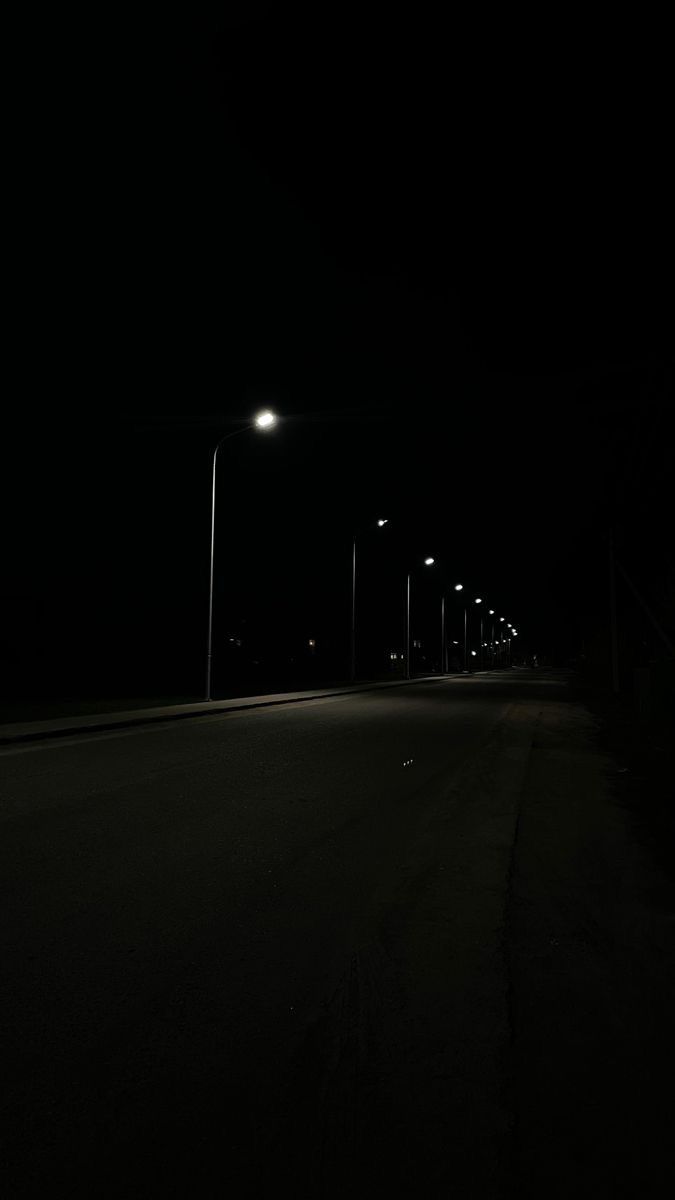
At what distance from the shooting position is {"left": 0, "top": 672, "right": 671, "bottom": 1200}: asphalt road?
2627 mm

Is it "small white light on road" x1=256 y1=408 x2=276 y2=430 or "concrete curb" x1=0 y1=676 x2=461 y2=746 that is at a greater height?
"small white light on road" x1=256 y1=408 x2=276 y2=430

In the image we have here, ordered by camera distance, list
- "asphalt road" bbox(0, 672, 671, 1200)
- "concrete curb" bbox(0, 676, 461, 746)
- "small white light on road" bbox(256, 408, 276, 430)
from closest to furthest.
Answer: "asphalt road" bbox(0, 672, 671, 1200), "concrete curb" bbox(0, 676, 461, 746), "small white light on road" bbox(256, 408, 276, 430)

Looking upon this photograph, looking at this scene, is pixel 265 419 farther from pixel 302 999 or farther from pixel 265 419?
pixel 302 999

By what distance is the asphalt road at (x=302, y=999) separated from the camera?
2627 mm

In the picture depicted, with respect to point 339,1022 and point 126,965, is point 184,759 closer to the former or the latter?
point 126,965

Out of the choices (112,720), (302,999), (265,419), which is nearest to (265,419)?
(265,419)

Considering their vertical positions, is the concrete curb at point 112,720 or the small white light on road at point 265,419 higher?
the small white light on road at point 265,419

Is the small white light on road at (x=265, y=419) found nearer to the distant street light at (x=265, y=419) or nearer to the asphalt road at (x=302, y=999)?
the distant street light at (x=265, y=419)

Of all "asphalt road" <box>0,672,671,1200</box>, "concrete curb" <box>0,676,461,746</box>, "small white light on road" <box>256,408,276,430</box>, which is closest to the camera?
"asphalt road" <box>0,672,671,1200</box>

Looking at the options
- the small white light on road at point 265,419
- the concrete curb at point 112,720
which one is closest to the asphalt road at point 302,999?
the concrete curb at point 112,720

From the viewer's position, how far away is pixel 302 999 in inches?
152

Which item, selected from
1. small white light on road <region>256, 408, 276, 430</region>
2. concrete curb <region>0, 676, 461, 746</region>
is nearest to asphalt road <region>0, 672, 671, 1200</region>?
concrete curb <region>0, 676, 461, 746</region>

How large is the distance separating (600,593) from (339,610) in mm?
59772

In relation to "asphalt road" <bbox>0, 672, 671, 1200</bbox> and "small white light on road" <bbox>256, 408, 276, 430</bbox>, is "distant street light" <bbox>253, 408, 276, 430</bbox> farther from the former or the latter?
"asphalt road" <bbox>0, 672, 671, 1200</bbox>
